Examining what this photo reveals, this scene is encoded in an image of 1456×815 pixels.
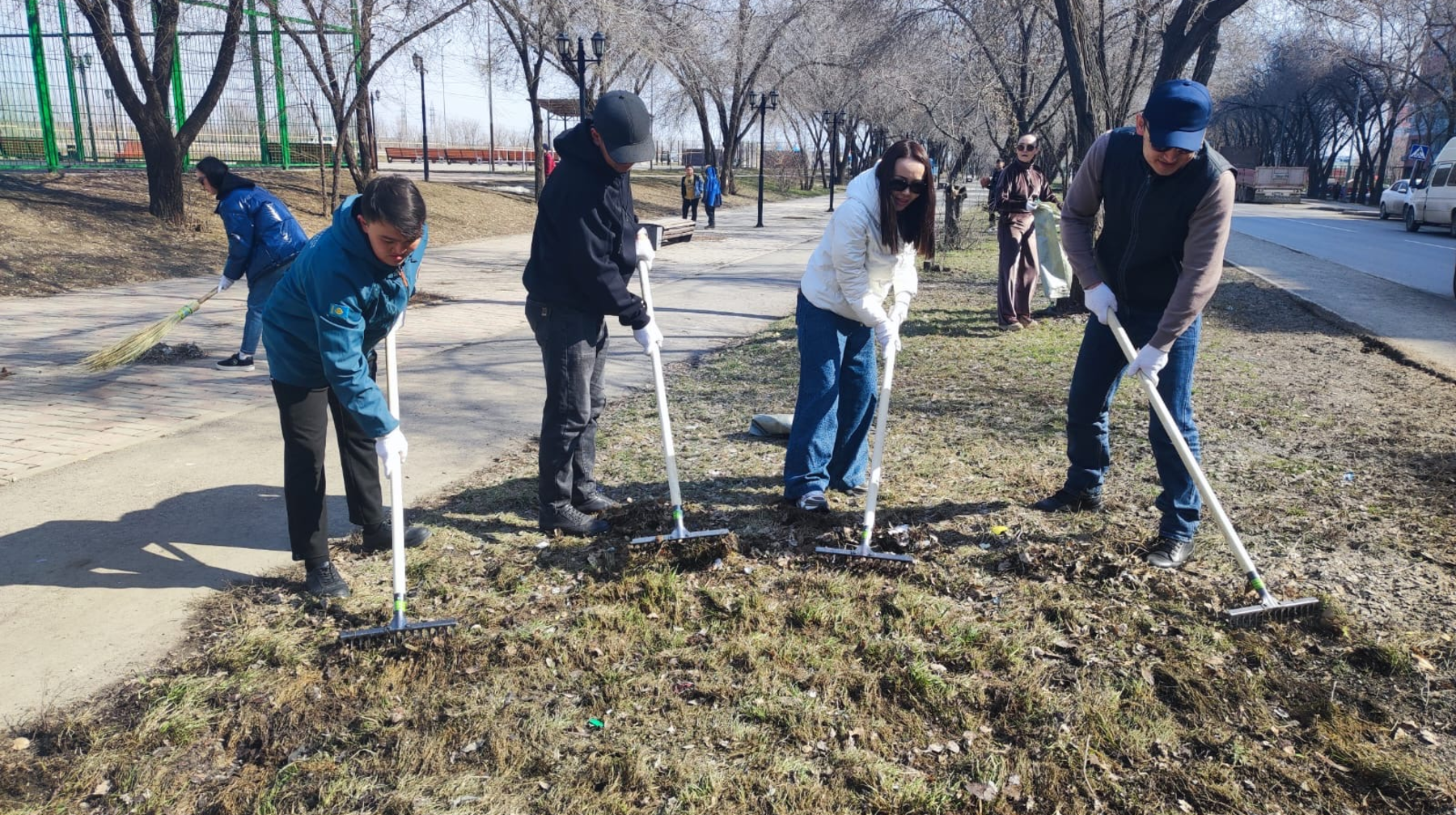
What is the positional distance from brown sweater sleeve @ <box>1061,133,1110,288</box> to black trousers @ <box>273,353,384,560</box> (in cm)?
305

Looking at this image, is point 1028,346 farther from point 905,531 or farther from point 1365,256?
point 1365,256

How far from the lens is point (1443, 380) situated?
699 cm

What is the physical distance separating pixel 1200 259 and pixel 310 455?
3435 millimetres

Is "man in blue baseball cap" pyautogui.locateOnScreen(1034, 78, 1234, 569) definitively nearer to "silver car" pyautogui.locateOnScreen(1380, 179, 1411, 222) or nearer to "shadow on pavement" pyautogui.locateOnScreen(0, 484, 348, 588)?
"shadow on pavement" pyautogui.locateOnScreen(0, 484, 348, 588)

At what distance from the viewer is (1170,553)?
3779 millimetres

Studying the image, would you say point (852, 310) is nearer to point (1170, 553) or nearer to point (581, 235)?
point (581, 235)

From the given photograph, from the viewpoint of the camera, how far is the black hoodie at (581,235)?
146 inches

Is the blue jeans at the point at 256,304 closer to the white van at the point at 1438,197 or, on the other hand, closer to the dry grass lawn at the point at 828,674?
the dry grass lawn at the point at 828,674

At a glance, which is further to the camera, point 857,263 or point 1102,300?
point 857,263

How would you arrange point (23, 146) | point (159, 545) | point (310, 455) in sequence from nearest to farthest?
point (310, 455) → point (159, 545) → point (23, 146)

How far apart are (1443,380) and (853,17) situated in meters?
13.2

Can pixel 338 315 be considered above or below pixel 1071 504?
above

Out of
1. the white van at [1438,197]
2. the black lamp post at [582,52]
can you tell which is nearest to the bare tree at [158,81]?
the black lamp post at [582,52]

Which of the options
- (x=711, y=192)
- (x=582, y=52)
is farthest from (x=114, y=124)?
(x=711, y=192)
